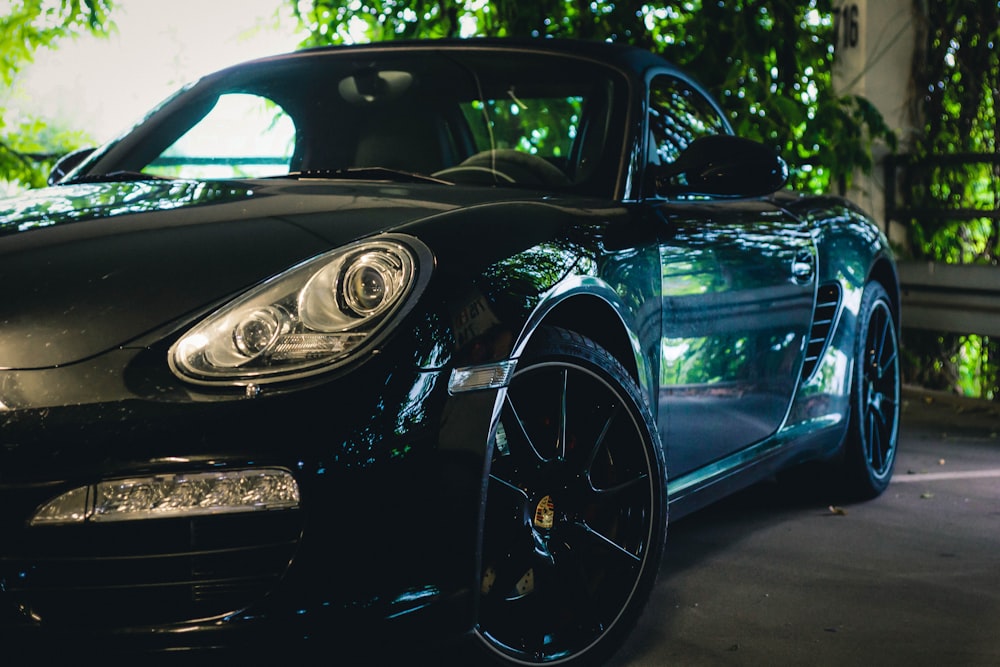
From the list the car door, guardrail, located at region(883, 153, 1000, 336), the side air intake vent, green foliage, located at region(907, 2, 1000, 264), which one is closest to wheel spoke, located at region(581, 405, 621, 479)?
the car door

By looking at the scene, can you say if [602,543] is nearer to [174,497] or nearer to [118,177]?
[174,497]

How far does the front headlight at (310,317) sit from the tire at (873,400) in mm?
2453

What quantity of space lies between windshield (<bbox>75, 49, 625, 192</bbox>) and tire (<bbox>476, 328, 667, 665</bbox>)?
2.84 feet

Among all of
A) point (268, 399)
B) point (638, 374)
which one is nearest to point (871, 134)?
point (638, 374)

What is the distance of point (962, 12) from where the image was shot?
299 inches

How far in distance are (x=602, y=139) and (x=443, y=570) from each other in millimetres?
1395

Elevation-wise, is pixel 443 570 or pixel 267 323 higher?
pixel 267 323

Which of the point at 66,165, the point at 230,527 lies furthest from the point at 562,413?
the point at 66,165

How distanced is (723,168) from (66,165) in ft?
5.89

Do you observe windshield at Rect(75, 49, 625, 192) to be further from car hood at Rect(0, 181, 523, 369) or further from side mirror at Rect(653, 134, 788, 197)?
car hood at Rect(0, 181, 523, 369)

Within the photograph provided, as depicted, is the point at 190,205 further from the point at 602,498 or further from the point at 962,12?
the point at 962,12

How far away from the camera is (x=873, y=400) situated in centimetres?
457

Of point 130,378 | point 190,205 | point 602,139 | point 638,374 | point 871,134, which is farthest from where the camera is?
point 871,134

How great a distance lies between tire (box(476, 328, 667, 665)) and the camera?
2396 millimetres
